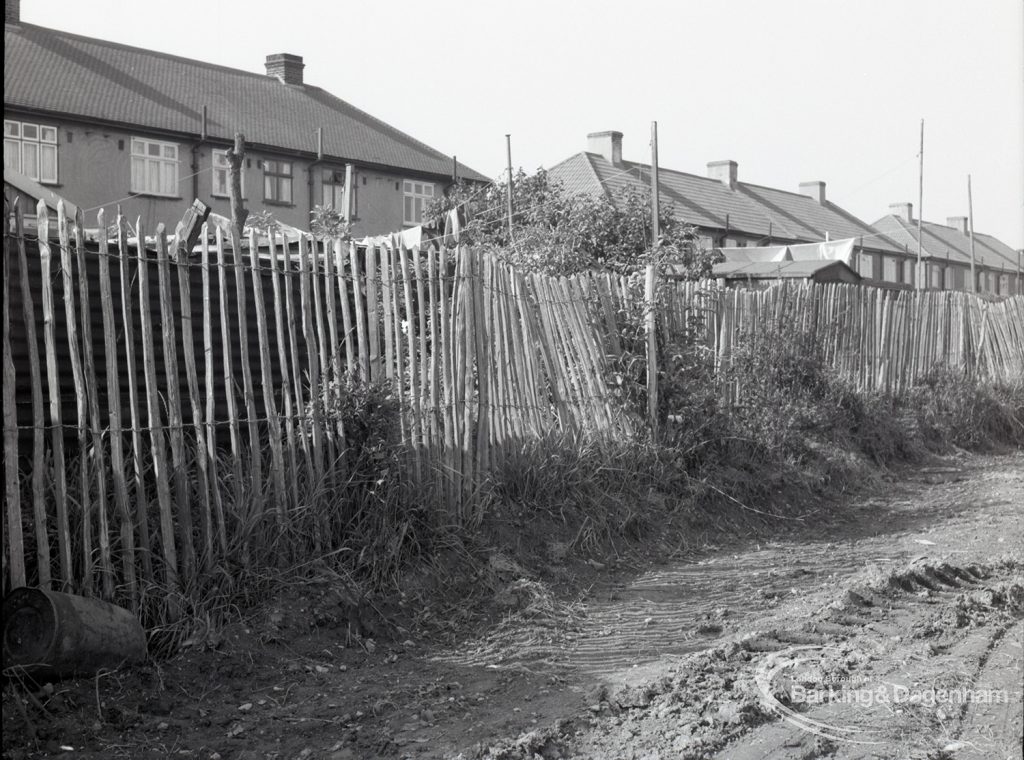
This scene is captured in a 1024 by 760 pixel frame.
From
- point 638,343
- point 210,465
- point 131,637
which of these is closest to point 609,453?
point 638,343

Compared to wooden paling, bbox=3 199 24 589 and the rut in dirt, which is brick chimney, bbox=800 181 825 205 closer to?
the rut in dirt

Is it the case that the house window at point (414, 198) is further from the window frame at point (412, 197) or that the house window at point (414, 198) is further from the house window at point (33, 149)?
the house window at point (33, 149)

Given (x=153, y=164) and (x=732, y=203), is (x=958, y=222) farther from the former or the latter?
(x=153, y=164)

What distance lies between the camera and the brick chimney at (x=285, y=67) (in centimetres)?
3378

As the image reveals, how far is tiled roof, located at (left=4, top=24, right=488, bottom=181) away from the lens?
24.8m

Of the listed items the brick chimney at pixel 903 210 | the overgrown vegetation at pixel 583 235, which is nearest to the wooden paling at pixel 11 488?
the overgrown vegetation at pixel 583 235

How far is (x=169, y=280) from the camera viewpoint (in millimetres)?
4965

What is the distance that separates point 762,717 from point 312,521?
256 cm

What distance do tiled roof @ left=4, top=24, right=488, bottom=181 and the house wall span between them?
395 millimetres

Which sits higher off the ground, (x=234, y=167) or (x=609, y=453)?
(x=234, y=167)

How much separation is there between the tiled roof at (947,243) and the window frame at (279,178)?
3541 centimetres

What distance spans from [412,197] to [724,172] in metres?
21.7

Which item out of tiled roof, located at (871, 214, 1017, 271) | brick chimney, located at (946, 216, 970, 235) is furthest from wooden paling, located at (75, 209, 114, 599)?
brick chimney, located at (946, 216, 970, 235)

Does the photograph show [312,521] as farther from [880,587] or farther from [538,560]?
[880,587]
